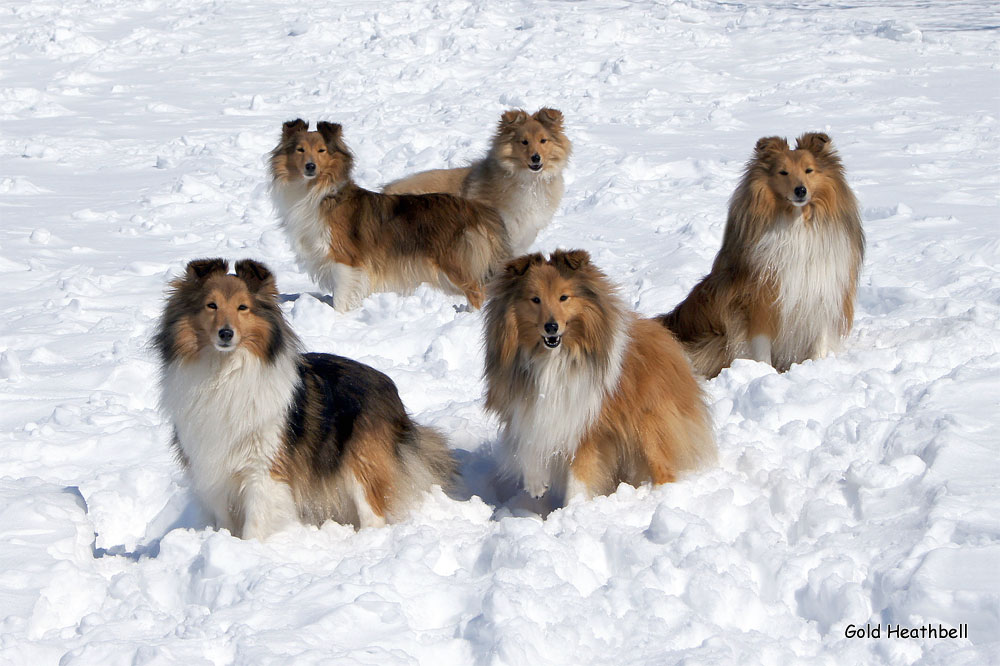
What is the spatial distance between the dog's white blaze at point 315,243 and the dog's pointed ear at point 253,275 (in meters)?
3.78

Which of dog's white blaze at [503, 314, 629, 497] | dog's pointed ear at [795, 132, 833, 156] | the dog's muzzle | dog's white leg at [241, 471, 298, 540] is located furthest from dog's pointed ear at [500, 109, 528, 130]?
dog's white leg at [241, 471, 298, 540]

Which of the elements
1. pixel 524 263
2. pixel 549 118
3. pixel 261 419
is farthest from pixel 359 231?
pixel 261 419

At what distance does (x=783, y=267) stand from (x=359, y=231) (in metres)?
3.74

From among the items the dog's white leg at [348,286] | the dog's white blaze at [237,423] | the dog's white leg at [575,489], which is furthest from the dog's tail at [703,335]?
the dog's white leg at [348,286]

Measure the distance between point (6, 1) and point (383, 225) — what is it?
13.0 meters

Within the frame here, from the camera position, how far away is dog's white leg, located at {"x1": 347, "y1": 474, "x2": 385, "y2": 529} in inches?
187

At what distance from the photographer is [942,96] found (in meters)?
12.8

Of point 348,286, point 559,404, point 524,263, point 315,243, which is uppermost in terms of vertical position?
point 524,263

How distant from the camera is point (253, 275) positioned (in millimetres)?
4590

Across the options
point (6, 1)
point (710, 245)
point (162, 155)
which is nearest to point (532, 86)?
point (162, 155)

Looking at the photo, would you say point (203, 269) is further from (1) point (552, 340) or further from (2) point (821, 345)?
(2) point (821, 345)

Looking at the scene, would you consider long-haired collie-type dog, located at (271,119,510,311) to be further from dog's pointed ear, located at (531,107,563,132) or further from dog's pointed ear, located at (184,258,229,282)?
dog's pointed ear, located at (184,258,229,282)

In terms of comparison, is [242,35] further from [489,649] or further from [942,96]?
[489,649]

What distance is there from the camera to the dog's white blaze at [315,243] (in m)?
8.45
